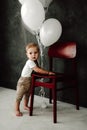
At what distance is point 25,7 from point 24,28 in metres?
0.87

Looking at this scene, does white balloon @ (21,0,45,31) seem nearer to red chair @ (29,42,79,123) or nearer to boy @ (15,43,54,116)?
boy @ (15,43,54,116)

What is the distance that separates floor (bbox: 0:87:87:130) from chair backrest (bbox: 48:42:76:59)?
1.92ft

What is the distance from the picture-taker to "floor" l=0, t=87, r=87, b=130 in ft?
8.67

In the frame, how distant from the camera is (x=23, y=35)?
3.76m

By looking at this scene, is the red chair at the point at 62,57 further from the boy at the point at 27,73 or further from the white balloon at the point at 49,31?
the white balloon at the point at 49,31

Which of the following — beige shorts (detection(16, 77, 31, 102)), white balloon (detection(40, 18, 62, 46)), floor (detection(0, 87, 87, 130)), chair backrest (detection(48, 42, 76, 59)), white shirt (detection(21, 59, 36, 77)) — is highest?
white balloon (detection(40, 18, 62, 46))

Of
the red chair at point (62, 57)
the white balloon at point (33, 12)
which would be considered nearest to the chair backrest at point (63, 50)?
the red chair at point (62, 57)

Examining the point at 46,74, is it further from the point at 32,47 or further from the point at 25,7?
the point at 25,7

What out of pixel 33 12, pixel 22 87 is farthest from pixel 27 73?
pixel 33 12

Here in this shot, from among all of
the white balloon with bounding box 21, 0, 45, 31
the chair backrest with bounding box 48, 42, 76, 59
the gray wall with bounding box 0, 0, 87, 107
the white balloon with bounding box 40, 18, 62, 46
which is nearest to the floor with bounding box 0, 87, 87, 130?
the gray wall with bounding box 0, 0, 87, 107

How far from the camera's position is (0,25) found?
3998mm

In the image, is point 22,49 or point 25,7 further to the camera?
point 22,49

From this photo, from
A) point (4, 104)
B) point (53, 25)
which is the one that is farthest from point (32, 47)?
point (4, 104)

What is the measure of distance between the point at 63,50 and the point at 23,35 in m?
0.81
